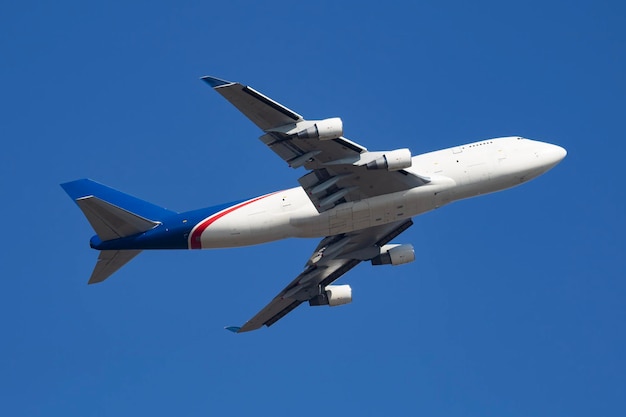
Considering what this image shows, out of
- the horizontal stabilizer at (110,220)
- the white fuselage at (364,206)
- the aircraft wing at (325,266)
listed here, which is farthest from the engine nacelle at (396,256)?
the horizontal stabilizer at (110,220)

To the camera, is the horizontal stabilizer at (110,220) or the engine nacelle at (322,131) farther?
the horizontal stabilizer at (110,220)

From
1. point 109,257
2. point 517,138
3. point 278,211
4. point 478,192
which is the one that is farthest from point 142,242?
point 517,138

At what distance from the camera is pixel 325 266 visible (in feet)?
240

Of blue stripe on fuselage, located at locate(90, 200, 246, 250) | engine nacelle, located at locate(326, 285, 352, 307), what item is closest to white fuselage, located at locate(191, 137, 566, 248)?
blue stripe on fuselage, located at locate(90, 200, 246, 250)

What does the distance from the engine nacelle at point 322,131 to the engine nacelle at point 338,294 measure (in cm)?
1776

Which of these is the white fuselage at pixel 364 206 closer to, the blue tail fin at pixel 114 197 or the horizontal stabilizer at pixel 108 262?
the blue tail fin at pixel 114 197

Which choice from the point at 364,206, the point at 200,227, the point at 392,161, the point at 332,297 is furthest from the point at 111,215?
the point at 332,297

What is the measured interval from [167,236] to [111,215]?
12.4 ft

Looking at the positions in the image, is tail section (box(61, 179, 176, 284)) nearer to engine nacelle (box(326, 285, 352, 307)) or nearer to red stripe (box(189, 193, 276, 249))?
red stripe (box(189, 193, 276, 249))

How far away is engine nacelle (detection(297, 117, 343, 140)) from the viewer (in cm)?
5947

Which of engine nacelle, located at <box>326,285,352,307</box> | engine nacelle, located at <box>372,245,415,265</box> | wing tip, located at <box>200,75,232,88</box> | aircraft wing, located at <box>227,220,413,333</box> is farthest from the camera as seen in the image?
engine nacelle, located at <box>326,285,352,307</box>

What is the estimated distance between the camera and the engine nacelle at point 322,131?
59469 mm

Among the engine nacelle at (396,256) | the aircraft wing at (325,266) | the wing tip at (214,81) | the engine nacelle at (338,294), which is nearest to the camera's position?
the wing tip at (214,81)

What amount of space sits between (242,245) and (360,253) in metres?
10.3
